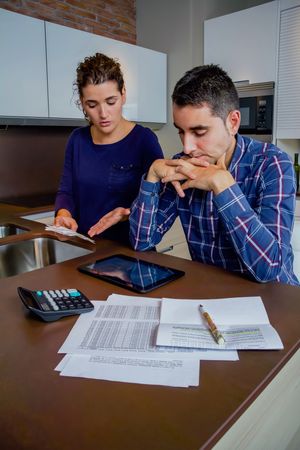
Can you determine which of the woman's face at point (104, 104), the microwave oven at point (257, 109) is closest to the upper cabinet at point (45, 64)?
the microwave oven at point (257, 109)

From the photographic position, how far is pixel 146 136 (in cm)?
154

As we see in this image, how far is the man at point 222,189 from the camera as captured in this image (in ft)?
3.28

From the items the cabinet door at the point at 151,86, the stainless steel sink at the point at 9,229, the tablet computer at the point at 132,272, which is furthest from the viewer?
the cabinet door at the point at 151,86

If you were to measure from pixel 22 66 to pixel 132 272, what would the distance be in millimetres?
1819

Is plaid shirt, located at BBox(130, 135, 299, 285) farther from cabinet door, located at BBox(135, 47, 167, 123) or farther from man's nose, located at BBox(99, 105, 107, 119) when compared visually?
cabinet door, located at BBox(135, 47, 167, 123)

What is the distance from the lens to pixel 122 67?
2.97 m

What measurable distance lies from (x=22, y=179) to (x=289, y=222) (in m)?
2.25

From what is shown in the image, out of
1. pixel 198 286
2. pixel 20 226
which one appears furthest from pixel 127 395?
pixel 20 226

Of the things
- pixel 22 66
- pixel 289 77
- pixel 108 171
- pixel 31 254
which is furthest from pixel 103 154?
pixel 289 77

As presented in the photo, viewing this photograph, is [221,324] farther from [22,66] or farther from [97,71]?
[22,66]

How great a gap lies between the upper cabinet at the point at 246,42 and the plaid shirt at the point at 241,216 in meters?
1.92

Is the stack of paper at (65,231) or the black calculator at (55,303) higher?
the stack of paper at (65,231)

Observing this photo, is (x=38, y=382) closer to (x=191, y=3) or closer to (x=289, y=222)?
(x=289, y=222)

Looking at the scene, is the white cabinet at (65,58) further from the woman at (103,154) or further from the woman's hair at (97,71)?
the woman's hair at (97,71)
